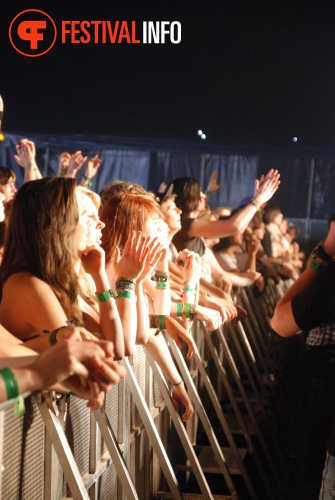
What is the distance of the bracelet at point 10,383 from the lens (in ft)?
5.71

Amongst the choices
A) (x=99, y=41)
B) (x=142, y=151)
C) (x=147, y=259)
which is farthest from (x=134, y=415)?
(x=142, y=151)

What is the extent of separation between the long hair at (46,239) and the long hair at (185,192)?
2375 mm

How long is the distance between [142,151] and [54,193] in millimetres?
7144

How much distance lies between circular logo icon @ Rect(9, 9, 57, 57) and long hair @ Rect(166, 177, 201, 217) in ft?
9.47

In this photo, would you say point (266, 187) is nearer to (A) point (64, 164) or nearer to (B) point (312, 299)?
(A) point (64, 164)

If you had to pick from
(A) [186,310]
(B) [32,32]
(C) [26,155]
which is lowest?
(A) [186,310]

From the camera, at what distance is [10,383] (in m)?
1.74

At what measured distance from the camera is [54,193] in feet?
8.80

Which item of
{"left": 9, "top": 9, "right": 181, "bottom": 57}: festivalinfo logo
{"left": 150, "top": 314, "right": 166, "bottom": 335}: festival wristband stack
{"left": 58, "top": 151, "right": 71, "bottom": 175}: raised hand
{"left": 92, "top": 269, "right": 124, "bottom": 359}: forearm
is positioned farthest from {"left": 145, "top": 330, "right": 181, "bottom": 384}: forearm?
{"left": 9, "top": 9, "right": 181, "bottom": 57}: festivalinfo logo

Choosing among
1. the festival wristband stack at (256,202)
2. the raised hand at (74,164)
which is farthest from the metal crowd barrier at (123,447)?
the raised hand at (74,164)

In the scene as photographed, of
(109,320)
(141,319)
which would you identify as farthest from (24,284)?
(141,319)

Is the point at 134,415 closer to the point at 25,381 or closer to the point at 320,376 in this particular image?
the point at 320,376

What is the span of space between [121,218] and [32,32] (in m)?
Answer: 4.57

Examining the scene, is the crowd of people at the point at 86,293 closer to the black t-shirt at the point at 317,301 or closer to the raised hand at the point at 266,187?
the black t-shirt at the point at 317,301
